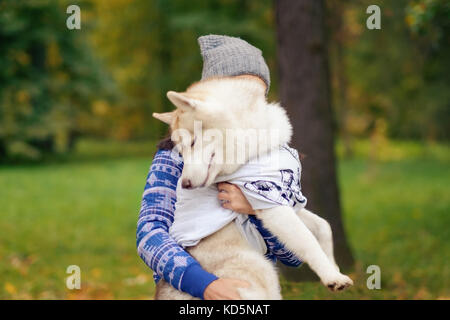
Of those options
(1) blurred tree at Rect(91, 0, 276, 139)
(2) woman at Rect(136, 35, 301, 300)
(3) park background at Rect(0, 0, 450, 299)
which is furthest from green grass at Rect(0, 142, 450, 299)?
(1) blurred tree at Rect(91, 0, 276, 139)

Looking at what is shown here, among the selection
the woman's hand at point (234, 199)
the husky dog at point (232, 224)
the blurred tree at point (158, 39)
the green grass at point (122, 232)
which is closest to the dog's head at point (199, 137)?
the husky dog at point (232, 224)

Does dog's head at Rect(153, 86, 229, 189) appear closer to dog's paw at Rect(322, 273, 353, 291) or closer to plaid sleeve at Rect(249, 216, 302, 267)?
plaid sleeve at Rect(249, 216, 302, 267)

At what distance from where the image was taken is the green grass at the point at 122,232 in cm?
654

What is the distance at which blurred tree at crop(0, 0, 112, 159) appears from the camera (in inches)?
663

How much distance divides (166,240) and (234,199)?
368mm

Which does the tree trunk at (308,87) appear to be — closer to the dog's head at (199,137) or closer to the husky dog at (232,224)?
the husky dog at (232,224)

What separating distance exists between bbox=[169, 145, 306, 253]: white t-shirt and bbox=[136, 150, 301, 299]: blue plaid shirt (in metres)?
0.06

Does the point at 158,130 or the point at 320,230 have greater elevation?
the point at 320,230

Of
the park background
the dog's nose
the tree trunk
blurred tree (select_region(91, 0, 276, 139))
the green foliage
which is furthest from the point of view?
blurred tree (select_region(91, 0, 276, 139))

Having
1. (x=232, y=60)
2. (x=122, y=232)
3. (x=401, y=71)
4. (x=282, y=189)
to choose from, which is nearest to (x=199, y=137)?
(x=282, y=189)

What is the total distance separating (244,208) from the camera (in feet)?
8.13

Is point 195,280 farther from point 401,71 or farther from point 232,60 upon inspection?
point 401,71
